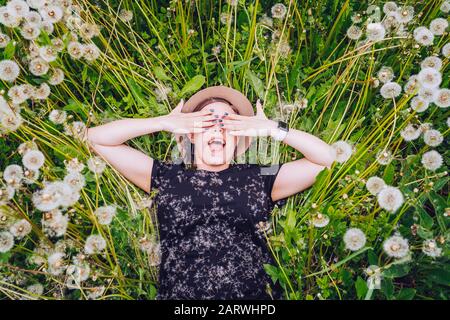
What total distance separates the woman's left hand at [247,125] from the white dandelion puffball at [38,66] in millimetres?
946

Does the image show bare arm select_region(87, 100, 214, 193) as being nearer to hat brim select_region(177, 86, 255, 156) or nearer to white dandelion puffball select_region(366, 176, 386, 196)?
hat brim select_region(177, 86, 255, 156)

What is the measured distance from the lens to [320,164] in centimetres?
204

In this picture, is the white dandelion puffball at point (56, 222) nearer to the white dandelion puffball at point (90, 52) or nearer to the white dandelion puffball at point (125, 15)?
the white dandelion puffball at point (90, 52)

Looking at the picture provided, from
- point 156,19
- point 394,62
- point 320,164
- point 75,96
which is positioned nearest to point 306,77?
point 394,62

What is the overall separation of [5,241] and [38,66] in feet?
2.86

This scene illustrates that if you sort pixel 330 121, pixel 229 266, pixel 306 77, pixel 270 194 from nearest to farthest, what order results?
pixel 229 266 → pixel 270 194 → pixel 330 121 → pixel 306 77

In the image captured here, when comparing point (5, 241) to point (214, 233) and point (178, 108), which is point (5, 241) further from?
point (178, 108)

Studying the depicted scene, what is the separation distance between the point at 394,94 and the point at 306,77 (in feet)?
1.93

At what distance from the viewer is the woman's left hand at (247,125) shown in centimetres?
204

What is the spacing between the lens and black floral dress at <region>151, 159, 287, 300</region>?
1920 millimetres

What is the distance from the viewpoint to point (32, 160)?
1.85 m

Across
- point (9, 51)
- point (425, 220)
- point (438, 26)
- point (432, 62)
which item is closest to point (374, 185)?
point (425, 220)

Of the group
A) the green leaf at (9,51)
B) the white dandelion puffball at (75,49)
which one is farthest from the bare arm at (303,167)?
the green leaf at (9,51)
